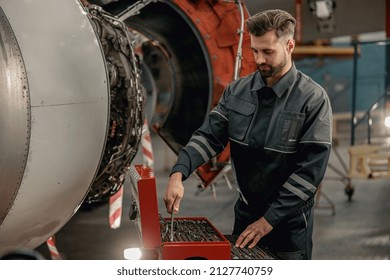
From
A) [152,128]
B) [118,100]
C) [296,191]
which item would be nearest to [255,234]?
[296,191]

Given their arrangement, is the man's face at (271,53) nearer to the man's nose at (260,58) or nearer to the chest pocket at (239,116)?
the man's nose at (260,58)

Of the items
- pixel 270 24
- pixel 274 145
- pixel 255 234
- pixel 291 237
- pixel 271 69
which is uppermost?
pixel 270 24

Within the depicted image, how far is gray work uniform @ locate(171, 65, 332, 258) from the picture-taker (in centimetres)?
262

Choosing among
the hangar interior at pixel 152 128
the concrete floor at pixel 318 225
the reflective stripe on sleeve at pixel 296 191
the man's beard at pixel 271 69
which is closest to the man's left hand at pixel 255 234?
the reflective stripe on sleeve at pixel 296 191

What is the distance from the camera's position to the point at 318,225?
6.12 meters

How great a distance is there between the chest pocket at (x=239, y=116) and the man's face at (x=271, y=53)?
0.16 m

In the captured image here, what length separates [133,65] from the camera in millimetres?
4133

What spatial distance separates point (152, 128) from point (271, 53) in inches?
132

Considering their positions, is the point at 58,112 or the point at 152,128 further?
the point at 152,128

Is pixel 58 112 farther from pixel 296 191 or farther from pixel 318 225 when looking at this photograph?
pixel 318 225

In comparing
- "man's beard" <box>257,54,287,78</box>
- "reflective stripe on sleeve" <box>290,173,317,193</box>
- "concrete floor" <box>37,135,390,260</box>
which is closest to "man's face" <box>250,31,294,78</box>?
"man's beard" <box>257,54,287,78</box>

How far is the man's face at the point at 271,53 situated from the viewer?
2.60 metres
